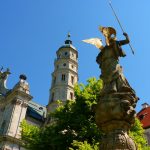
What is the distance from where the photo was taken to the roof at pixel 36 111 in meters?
39.0

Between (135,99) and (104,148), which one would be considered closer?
(104,148)

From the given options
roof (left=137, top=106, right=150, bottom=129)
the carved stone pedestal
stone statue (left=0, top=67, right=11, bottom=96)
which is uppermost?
stone statue (left=0, top=67, right=11, bottom=96)

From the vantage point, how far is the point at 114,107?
22.6ft

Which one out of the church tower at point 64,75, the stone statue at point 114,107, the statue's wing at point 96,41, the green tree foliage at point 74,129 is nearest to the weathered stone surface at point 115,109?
the stone statue at point 114,107

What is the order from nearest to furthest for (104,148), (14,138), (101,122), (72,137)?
1. (104,148)
2. (101,122)
3. (72,137)
4. (14,138)

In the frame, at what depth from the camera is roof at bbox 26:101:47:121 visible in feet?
128

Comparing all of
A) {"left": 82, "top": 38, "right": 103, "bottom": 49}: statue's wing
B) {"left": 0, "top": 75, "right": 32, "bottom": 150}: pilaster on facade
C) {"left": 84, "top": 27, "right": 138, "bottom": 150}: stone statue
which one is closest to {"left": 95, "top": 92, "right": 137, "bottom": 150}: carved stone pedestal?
Result: {"left": 84, "top": 27, "right": 138, "bottom": 150}: stone statue

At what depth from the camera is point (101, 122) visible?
7.04 meters

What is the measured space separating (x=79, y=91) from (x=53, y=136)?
2.92 meters

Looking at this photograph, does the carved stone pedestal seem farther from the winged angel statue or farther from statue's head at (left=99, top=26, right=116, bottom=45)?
statue's head at (left=99, top=26, right=116, bottom=45)

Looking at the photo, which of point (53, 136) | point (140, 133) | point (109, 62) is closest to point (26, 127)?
point (53, 136)

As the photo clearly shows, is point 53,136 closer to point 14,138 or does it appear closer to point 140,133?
point 140,133

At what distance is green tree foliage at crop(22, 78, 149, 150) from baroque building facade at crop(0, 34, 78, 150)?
16562 mm

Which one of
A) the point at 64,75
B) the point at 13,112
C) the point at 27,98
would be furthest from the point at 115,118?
the point at 64,75
